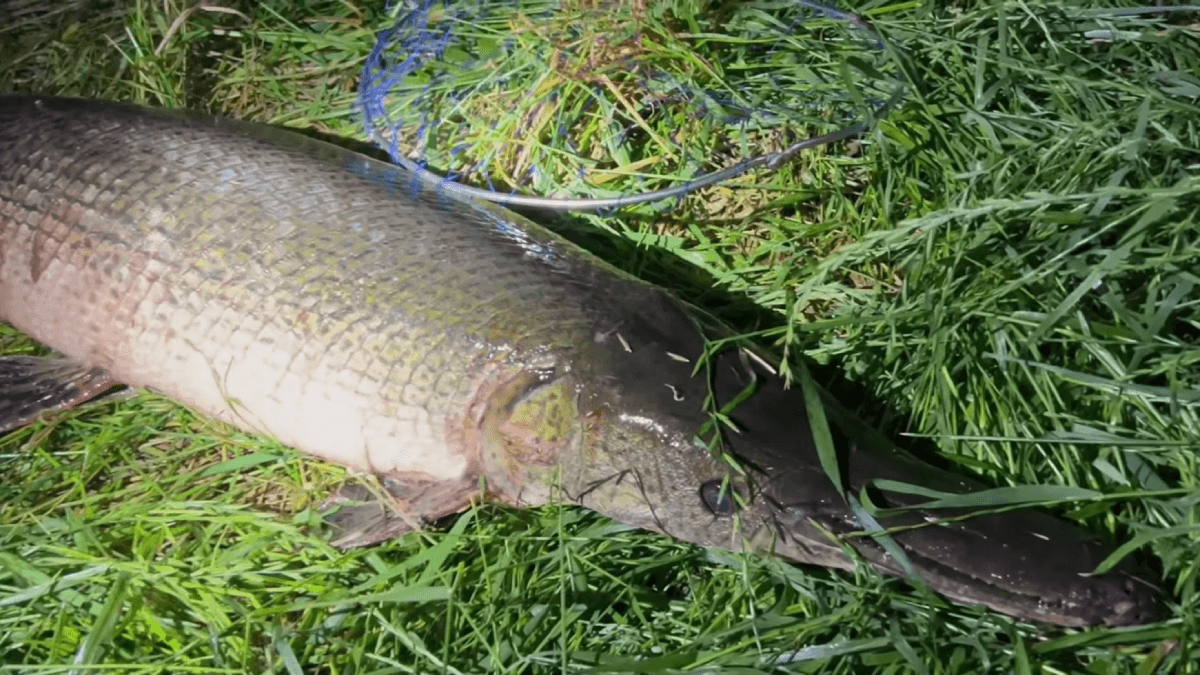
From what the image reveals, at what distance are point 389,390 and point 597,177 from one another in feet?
3.34

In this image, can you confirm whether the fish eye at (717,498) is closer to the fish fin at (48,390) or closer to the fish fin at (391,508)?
the fish fin at (391,508)

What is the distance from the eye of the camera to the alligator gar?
2.02 metres

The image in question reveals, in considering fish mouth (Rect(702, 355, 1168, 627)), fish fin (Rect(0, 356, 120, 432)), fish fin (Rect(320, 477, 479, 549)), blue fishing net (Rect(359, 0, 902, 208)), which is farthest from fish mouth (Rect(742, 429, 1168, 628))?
fish fin (Rect(0, 356, 120, 432))

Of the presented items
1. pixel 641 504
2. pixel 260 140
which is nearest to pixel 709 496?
pixel 641 504

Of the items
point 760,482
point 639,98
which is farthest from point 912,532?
point 639,98

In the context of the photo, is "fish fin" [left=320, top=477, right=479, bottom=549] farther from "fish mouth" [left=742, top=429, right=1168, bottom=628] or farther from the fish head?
"fish mouth" [left=742, top=429, right=1168, bottom=628]

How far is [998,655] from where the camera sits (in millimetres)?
1972

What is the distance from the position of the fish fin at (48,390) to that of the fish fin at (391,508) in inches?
31.4

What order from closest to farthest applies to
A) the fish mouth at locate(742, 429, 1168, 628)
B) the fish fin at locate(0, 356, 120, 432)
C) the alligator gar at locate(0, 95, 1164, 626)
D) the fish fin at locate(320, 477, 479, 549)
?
the fish mouth at locate(742, 429, 1168, 628) < the alligator gar at locate(0, 95, 1164, 626) < the fish fin at locate(320, 477, 479, 549) < the fish fin at locate(0, 356, 120, 432)

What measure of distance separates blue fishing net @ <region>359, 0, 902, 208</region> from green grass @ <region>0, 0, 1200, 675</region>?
2 centimetres

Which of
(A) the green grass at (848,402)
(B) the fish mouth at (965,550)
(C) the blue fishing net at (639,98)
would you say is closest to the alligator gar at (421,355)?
(B) the fish mouth at (965,550)

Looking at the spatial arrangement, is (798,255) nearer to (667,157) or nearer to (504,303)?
(667,157)

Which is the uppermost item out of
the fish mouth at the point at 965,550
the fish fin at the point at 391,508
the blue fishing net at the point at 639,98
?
the blue fishing net at the point at 639,98

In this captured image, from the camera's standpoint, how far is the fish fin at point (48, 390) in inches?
104
